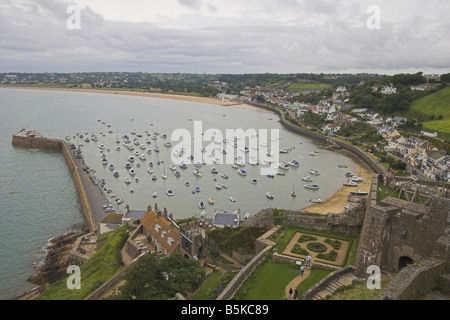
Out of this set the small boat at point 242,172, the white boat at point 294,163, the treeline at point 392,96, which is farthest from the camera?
the treeline at point 392,96

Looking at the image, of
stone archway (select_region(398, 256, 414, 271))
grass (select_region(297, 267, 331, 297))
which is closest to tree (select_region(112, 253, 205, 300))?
grass (select_region(297, 267, 331, 297))

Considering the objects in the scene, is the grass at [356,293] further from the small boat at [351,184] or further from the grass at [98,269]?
the small boat at [351,184]
